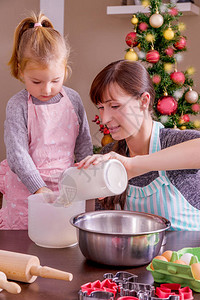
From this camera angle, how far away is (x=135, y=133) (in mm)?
1666

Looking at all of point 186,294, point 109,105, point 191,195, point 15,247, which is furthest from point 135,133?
point 186,294

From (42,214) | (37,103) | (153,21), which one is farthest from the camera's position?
(153,21)

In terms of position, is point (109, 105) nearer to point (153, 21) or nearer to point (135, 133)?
point (135, 133)

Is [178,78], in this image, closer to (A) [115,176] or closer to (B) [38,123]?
(B) [38,123]

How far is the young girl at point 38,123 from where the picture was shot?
5.38ft

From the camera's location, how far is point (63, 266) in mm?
1033

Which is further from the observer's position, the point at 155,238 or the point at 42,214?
the point at 42,214

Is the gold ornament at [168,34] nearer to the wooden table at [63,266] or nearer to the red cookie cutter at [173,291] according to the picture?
the wooden table at [63,266]

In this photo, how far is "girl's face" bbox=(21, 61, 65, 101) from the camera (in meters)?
1.61

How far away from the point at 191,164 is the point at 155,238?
448mm

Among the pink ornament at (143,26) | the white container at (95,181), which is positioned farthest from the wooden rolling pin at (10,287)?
the pink ornament at (143,26)

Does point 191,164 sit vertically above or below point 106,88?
below

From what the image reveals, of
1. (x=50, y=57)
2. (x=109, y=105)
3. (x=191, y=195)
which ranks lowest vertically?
(x=191, y=195)

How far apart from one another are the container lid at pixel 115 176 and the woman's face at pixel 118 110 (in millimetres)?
472
